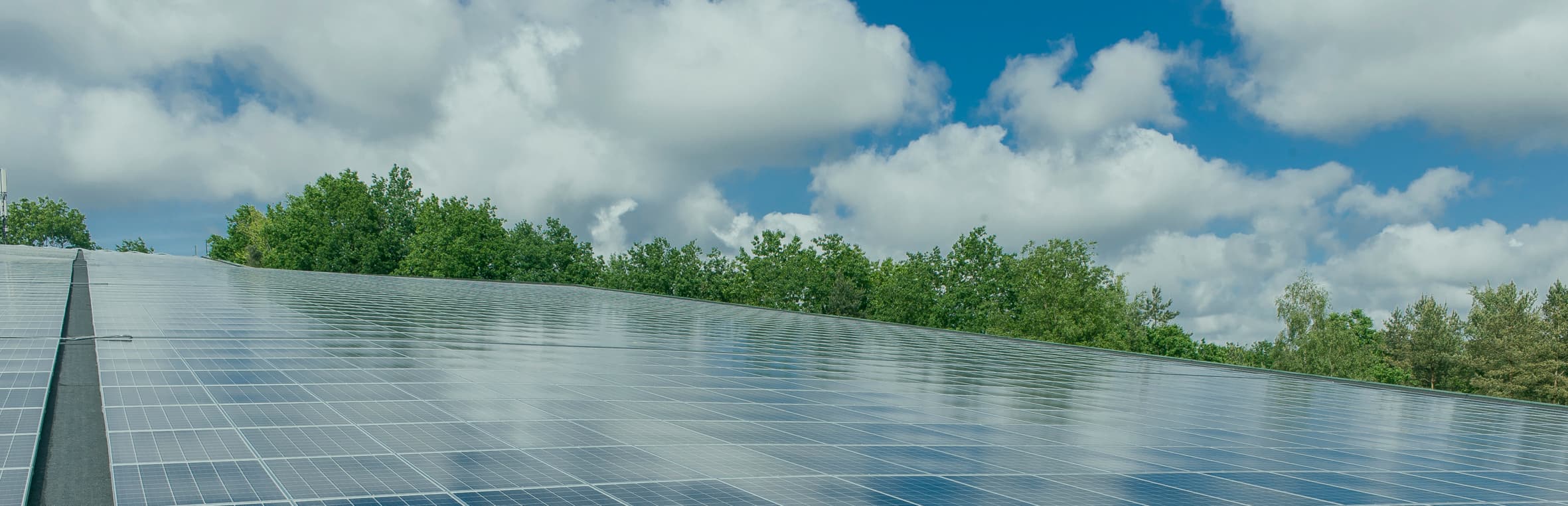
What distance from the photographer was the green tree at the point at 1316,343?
78562 millimetres

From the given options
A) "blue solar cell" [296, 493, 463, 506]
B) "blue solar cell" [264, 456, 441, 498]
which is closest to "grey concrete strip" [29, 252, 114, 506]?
"blue solar cell" [264, 456, 441, 498]

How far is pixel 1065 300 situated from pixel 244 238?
453 feet

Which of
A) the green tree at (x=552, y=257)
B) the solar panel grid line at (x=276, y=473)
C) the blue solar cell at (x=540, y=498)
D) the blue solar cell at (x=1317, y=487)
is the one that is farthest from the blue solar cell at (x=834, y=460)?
the green tree at (x=552, y=257)

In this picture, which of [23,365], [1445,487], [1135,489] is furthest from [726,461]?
[23,365]

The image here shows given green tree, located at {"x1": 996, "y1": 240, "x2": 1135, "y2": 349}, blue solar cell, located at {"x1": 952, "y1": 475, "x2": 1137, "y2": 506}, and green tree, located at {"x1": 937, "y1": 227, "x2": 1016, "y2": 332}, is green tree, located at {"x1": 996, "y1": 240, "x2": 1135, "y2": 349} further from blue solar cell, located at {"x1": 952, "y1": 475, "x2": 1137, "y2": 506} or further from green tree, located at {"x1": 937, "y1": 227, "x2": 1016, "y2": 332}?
blue solar cell, located at {"x1": 952, "y1": 475, "x2": 1137, "y2": 506}

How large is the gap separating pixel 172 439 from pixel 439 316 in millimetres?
16240

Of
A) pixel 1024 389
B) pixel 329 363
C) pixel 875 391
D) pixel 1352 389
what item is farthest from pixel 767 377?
pixel 1352 389

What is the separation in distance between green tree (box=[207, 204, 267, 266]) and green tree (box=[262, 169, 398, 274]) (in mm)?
40895

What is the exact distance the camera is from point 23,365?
9.64 metres

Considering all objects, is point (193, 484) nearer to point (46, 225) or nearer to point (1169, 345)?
point (1169, 345)

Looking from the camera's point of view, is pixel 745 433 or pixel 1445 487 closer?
pixel 745 433

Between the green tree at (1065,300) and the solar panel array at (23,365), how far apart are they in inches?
2750

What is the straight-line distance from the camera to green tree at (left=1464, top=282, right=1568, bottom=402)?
69.7m

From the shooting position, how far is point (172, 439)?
638 centimetres
